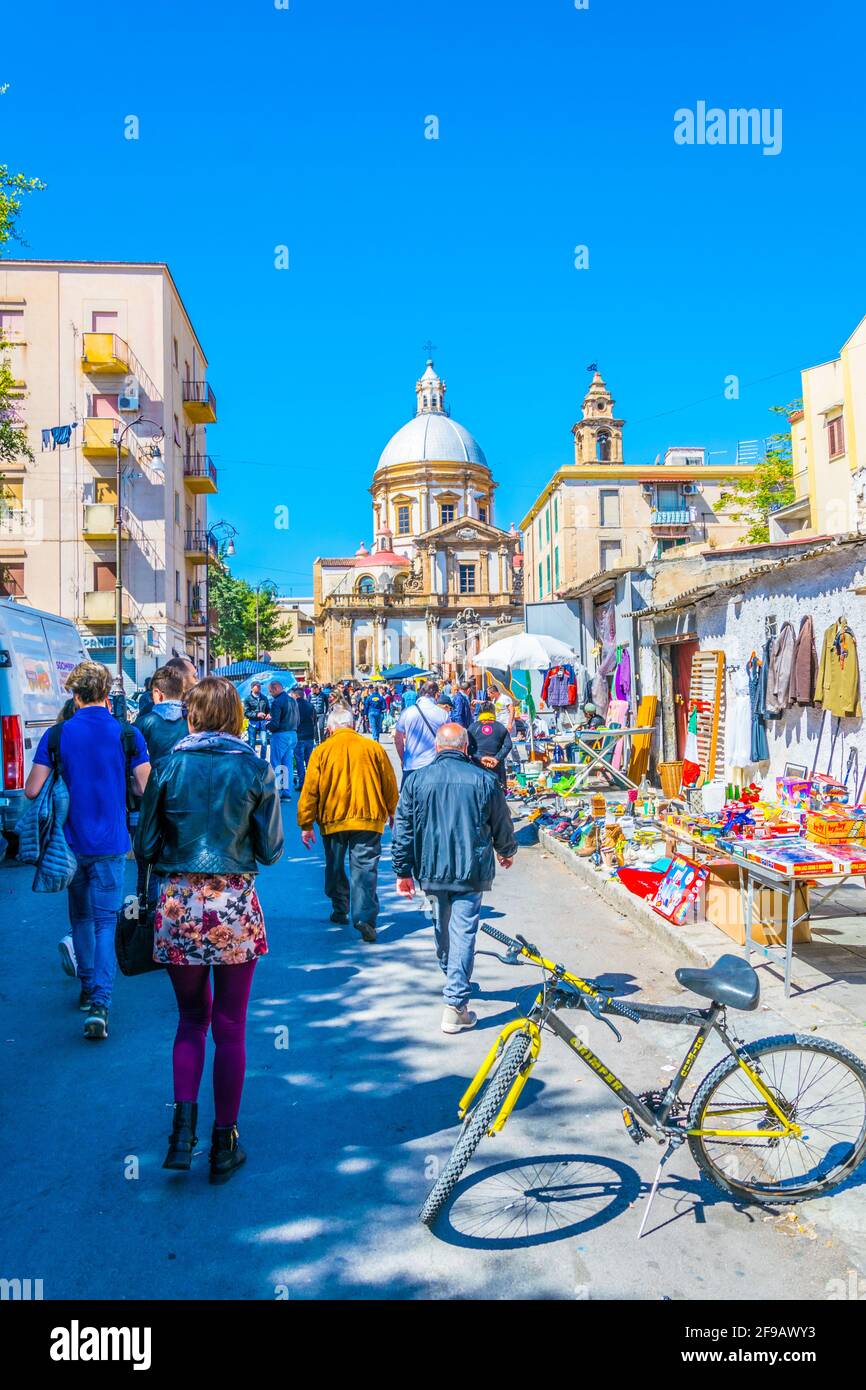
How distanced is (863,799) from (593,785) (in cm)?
635

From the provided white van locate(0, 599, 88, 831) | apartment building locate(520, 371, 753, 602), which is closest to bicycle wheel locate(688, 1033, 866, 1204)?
white van locate(0, 599, 88, 831)

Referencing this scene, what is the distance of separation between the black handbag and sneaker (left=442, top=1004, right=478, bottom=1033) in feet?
5.37

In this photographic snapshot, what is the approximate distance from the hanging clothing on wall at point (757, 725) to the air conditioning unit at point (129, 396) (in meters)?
27.7

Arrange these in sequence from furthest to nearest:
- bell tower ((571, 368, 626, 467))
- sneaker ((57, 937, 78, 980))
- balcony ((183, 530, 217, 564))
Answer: bell tower ((571, 368, 626, 467)), balcony ((183, 530, 217, 564)), sneaker ((57, 937, 78, 980))

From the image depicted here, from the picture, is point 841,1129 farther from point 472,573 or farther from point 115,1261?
→ point 472,573

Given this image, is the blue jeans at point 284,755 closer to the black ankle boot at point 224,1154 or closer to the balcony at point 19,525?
the black ankle boot at point 224,1154

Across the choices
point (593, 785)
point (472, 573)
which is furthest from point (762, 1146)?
point (472, 573)

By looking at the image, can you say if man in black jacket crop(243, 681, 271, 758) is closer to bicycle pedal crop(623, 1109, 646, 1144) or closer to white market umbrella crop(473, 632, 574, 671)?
white market umbrella crop(473, 632, 574, 671)

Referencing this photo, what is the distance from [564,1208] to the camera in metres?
3.38

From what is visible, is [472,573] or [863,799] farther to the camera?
[472,573]

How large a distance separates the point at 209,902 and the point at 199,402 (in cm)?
3803

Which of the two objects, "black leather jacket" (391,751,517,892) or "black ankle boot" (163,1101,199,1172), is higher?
"black leather jacket" (391,751,517,892)

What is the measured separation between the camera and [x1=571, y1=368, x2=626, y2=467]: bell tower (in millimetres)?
48219

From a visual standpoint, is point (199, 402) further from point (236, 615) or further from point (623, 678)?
point (623, 678)
